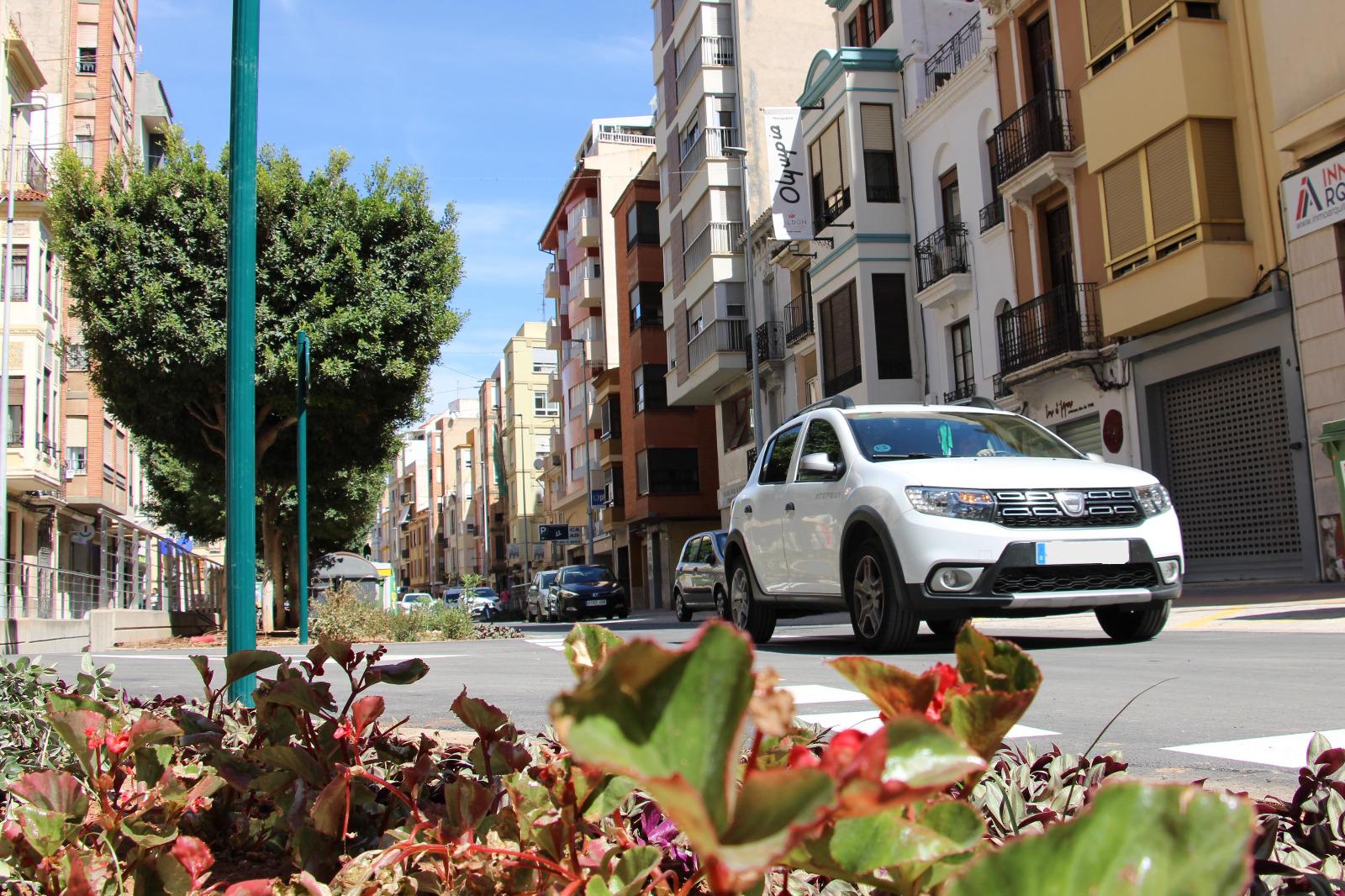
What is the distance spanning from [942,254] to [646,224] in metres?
25.6

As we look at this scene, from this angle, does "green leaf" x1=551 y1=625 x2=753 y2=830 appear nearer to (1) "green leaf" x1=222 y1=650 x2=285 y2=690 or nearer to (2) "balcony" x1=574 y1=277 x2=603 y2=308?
(1) "green leaf" x1=222 y1=650 x2=285 y2=690

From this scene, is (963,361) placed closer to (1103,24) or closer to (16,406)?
(1103,24)

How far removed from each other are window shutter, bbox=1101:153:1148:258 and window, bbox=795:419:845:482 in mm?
11524

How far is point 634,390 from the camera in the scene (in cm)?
5047

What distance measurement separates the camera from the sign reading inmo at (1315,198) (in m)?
15.6

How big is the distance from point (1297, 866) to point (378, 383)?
77.6 feet

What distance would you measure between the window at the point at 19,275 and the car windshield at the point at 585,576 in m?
17.3

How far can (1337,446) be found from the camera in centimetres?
1382

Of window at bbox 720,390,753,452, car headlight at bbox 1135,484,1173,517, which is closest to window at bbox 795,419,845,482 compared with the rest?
car headlight at bbox 1135,484,1173,517

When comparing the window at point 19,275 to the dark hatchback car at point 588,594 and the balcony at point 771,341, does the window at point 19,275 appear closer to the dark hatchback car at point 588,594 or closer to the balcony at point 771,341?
the dark hatchback car at point 588,594

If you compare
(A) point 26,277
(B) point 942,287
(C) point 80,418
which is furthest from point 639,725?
(C) point 80,418

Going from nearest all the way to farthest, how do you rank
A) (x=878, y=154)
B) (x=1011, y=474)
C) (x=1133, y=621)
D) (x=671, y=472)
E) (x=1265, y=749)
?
(x=1265, y=749) → (x=1011, y=474) → (x=1133, y=621) → (x=878, y=154) → (x=671, y=472)

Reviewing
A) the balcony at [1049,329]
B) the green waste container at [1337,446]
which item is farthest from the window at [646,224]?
the green waste container at [1337,446]

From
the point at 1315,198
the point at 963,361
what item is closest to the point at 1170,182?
the point at 1315,198
